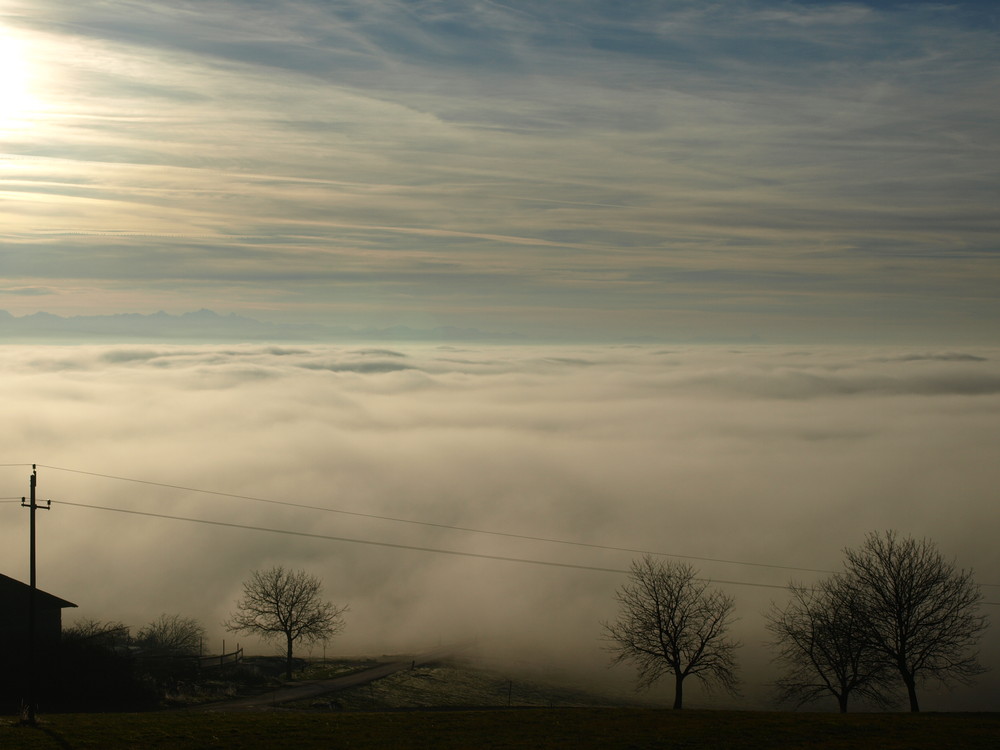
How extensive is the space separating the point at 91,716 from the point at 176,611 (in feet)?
461

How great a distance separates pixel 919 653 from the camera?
53.8m

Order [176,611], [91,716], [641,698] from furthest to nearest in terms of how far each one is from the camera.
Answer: [176,611]
[641,698]
[91,716]

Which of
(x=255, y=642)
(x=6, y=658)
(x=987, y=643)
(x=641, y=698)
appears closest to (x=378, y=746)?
(x=6, y=658)

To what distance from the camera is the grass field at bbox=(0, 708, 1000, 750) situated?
33406mm

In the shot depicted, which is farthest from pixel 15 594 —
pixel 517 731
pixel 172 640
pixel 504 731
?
pixel 172 640

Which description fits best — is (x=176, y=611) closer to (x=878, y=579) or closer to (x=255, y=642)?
(x=255, y=642)

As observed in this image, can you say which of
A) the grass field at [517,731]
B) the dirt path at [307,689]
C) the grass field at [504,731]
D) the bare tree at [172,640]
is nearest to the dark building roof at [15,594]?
the dirt path at [307,689]

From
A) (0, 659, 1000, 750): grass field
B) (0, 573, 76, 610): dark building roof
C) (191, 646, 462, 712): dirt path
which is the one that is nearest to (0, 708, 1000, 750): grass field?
(0, 659, 1000, 750): grass field

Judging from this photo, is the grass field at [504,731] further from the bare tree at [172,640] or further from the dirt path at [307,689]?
the bare tree at [172,640]

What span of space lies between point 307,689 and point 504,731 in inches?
1193

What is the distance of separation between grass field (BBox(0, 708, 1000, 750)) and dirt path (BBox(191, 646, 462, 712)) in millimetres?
13640

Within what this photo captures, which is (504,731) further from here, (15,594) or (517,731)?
(15,594)

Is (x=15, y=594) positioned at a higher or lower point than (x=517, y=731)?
higher

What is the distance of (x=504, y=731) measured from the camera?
37344 mm
